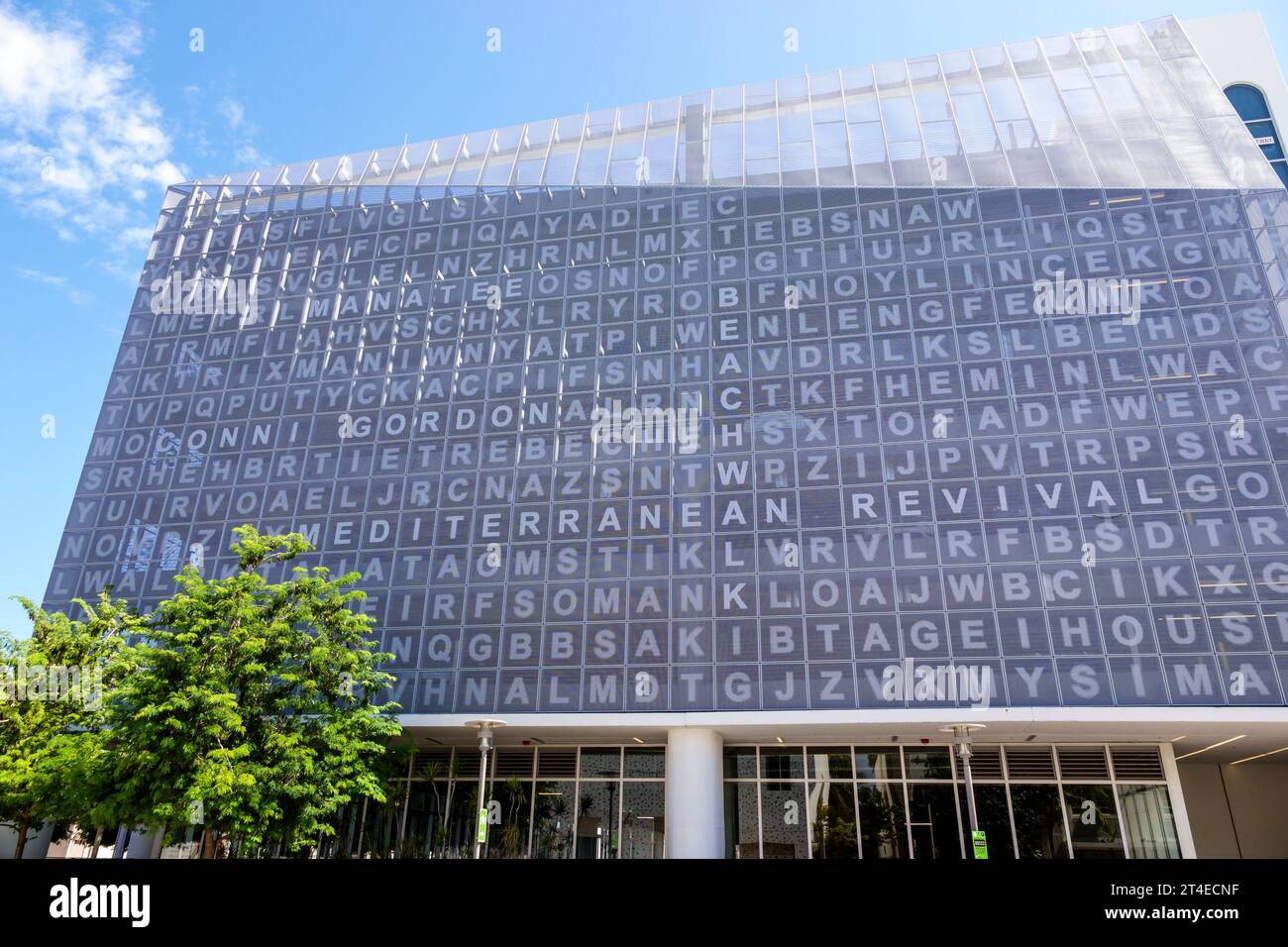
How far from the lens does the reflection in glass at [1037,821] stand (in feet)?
83.7

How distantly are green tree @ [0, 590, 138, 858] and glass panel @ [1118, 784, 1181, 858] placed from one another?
27300mm

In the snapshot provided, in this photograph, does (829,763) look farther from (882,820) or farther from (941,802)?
(941,802)

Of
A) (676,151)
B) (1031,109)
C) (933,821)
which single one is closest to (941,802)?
(933,821)

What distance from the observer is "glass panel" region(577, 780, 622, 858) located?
27750 mm

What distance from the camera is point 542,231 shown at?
3459cm

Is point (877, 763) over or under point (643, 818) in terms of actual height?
over

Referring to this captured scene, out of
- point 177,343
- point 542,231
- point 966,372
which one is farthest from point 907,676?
point 177,343

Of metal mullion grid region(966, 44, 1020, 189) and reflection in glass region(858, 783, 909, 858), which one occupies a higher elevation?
metal mullion grid region(966, 44, 1020, 189)

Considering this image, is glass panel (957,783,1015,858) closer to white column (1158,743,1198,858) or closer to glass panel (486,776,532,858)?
white column (1158,743,1198,858)

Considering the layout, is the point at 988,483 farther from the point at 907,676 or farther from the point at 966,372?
the point at 907,676

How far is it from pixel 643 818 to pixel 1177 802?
15453mm

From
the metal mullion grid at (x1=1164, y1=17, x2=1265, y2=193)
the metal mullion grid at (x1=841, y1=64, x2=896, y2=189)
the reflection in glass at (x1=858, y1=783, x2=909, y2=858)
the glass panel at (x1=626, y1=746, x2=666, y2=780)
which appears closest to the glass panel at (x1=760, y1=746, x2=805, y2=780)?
the reflection in glass at (x1=858, y1=783, x2=909, y2=858)

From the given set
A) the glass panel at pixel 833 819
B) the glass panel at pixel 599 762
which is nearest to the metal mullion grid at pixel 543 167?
the glass panel at pixel 599 762

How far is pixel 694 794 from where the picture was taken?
990 inches
